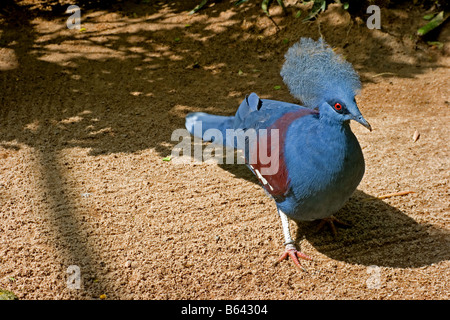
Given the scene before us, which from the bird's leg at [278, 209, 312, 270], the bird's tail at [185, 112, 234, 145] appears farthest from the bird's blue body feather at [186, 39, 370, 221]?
the bird's tail at [185, 112, 234, 145]

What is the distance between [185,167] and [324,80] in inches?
66.3

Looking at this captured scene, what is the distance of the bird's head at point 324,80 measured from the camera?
272 centimetres

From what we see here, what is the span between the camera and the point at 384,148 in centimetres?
425

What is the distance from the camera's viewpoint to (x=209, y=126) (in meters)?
4.15

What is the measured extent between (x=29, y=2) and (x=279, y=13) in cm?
382

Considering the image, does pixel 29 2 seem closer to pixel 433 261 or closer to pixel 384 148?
pixel 384 148

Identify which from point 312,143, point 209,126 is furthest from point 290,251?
point 209,126

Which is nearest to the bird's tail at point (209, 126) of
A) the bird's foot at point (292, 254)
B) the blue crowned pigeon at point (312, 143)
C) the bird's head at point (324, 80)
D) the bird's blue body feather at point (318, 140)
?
the blue crowned pigeon at point (312, 143)

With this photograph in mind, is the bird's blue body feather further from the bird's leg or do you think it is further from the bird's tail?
the bird's tail

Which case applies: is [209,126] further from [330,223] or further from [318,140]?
[318,140]

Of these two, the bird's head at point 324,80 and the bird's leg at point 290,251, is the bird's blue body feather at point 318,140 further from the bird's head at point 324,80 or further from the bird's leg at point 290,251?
the bird's leg at point 290,251

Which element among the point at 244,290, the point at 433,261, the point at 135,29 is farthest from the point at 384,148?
the point at 135,29

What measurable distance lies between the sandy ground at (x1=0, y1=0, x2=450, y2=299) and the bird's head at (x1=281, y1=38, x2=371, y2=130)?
107 cm

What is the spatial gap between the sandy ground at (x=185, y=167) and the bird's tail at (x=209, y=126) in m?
0.29
